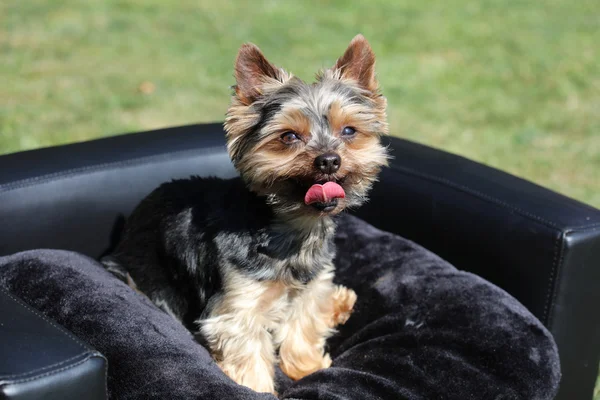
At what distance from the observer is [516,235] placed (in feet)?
13.1

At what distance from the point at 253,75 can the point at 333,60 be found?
258 inches

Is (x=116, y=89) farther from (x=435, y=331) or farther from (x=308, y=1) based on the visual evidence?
(x=435, y=331)

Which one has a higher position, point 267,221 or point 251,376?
point 267,221

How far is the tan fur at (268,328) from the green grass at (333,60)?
3857 millimetres

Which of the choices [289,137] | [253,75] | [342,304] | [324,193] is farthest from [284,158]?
[342,304]

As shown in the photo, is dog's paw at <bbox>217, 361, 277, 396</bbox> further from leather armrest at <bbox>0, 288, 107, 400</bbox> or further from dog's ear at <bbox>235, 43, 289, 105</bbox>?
dog's ear at <bbox>235, 43, 289, 105</bbox>

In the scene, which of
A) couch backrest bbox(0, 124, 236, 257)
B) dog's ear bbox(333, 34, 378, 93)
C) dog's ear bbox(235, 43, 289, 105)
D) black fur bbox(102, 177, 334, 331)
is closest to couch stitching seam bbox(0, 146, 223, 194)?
couch backrest bbox(0, 124, 236, 257)

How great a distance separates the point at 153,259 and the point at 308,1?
8.93m

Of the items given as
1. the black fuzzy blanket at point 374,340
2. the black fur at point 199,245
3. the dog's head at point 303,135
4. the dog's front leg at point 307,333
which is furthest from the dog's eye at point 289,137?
the black fuzzy blanket at point 374,340

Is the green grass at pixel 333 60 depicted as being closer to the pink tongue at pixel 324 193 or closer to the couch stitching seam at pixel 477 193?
the couch stitching seam at pixel 477 193

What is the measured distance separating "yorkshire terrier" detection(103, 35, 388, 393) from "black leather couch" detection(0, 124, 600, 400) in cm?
39

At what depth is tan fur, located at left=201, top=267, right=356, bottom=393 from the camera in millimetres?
3641

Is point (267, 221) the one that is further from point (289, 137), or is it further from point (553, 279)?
point (553, 279)

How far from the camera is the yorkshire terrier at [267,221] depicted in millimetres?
3434
